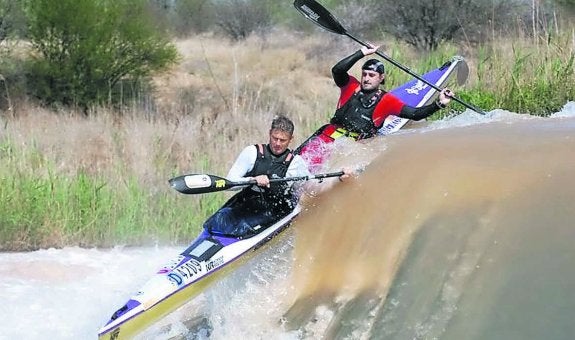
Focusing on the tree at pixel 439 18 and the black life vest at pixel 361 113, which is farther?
the tree at pixel 439 18

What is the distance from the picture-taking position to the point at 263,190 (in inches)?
225

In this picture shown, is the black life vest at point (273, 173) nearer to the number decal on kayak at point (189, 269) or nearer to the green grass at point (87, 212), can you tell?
the number decal on kayak at point (189, 269)

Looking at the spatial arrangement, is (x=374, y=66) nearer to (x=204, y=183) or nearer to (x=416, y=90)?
(x=416, y=90)

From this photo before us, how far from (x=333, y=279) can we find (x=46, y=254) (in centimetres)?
353

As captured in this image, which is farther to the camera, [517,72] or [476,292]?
[517,72]

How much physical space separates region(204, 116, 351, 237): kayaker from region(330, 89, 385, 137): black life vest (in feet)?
4.46

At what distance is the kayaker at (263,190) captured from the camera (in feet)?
18.5

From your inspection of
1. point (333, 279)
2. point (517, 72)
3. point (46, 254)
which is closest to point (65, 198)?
point (46, 254)

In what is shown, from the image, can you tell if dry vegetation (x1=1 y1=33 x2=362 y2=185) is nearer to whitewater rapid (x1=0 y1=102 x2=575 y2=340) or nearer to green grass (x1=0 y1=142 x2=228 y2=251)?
green grass (x1=0 y1=142 x2=228 y2=251)

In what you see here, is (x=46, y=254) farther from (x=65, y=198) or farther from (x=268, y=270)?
(x=268, y=270)

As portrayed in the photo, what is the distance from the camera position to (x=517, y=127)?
5.69 meters

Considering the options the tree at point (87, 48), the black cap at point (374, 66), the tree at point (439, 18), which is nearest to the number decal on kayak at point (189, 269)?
the black cap at point (374, 66)

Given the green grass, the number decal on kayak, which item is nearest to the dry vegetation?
the green grass

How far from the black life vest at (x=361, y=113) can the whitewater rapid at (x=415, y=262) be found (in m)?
0.85
